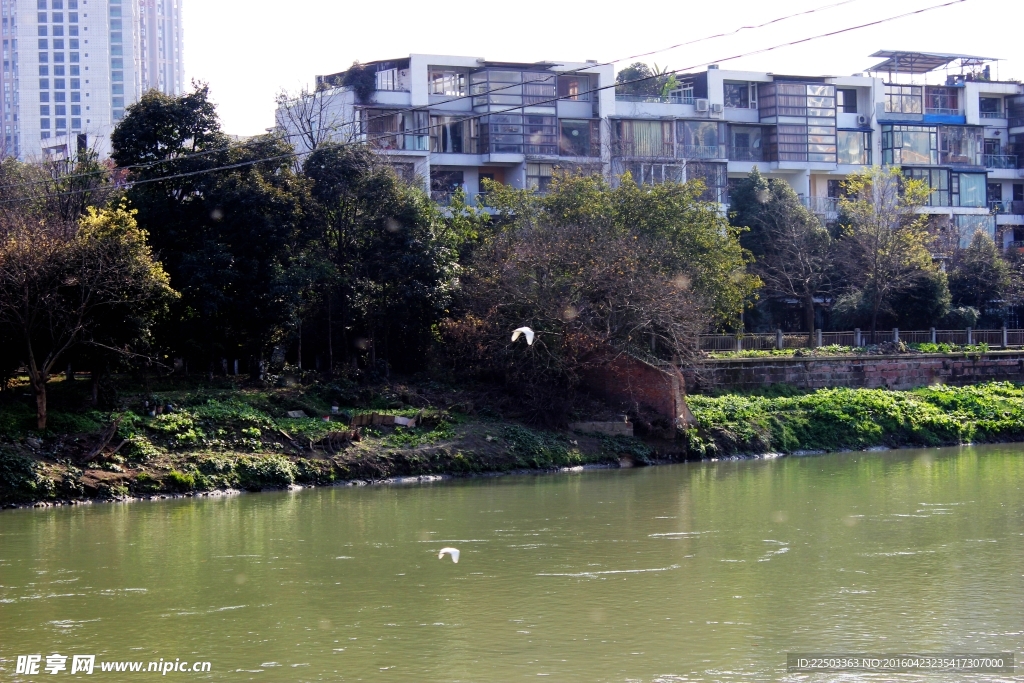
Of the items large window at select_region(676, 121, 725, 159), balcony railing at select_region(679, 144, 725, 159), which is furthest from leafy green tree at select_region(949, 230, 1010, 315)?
large window at select_region(676, 121, 725, 159)

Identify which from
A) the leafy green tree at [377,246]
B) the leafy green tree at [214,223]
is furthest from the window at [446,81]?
the leafy green tree at [214,223]

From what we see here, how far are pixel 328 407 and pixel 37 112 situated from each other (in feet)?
316

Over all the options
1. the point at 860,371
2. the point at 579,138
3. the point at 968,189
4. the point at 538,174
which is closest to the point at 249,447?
the point at 860,371

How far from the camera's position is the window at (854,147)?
53219 millimetres

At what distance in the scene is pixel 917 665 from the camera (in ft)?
34.8

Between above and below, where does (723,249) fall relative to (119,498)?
above

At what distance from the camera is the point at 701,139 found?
163ft

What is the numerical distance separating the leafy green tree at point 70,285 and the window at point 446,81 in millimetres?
23967

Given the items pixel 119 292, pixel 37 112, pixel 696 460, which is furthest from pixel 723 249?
→ pixel 37 112

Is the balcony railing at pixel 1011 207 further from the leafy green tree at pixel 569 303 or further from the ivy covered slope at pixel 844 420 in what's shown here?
the leafy green tree at pixel 569 303

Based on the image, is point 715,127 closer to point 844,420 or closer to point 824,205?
point 824,205

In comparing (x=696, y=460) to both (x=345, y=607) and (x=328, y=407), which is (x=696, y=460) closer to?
(x=328, y=407)

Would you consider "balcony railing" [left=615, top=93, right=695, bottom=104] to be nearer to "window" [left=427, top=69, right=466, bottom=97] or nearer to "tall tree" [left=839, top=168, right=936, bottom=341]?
"window" [left=427, top=69, right=466, bottom=97]

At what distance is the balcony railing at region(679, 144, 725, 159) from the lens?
48969 millimetres
